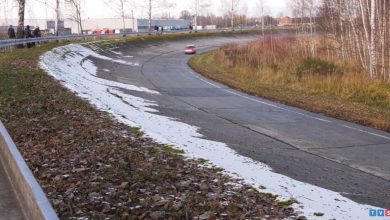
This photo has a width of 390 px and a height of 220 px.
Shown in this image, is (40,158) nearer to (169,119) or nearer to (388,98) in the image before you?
(169,119)

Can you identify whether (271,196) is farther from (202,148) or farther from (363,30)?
(363,30)

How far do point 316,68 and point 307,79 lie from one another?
2.03 metres

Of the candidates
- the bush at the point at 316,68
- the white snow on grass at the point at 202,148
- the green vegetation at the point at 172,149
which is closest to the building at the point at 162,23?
the bush at the point at 316,68

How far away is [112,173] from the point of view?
7.04 m

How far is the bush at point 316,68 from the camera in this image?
22575mm

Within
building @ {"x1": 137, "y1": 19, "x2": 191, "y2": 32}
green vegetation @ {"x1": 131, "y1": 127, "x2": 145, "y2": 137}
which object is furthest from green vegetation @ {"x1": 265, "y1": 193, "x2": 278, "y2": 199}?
building @ {"x1": 137, "y1": 19, "x2": 191, "y2": 32}

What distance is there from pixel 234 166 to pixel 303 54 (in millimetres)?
23417

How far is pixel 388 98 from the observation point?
644 inches

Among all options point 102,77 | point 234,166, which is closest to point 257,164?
point 234,166

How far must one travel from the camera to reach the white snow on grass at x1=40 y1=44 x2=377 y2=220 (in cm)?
621

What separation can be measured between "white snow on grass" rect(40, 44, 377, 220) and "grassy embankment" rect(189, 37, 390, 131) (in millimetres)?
5056

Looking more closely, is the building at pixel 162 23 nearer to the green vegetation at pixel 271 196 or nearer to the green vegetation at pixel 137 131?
the green vegetation at pixel 137 131

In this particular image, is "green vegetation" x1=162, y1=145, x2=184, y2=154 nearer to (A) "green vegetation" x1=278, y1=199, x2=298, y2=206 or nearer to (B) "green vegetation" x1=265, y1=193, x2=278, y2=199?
(B) "green vegetation" x1=265, y1=193, x2=278, y2=199

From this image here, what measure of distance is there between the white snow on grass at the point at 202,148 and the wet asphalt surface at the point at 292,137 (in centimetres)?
36
